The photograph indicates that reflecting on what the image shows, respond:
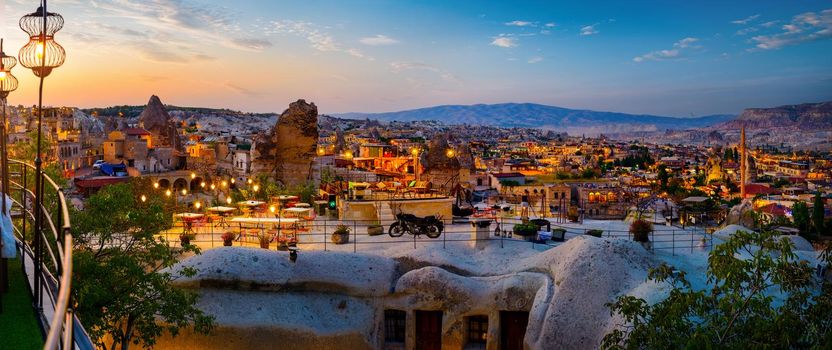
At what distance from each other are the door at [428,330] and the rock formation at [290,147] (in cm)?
2382

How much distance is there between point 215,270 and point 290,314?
3132 mm

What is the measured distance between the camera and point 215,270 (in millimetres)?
23000

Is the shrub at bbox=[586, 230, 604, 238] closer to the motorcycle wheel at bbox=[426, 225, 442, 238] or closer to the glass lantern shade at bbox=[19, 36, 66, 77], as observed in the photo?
the motorcycle wheel at bbox=[426, 225, 442, 238]

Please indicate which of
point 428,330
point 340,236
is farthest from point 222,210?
point 428,330

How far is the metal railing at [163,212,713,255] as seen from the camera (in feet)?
90.4

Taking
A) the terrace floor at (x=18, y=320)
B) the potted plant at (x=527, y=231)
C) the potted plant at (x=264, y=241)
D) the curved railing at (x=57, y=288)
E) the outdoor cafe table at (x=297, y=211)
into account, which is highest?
the curved railing at (x=57, y=288)

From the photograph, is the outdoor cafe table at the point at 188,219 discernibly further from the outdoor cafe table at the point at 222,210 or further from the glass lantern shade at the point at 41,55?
the glass lantern shade at the point at 41,55

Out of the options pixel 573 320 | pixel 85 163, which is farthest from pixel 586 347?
pixel 85 163

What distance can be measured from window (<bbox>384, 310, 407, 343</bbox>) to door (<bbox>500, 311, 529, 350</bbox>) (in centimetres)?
377

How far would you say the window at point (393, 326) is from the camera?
968 inches

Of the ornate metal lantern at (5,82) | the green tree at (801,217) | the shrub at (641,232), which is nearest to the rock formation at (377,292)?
the shrub at (641,232)

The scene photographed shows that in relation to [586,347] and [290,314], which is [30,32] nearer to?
[290,314]

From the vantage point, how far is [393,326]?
80.9 ft

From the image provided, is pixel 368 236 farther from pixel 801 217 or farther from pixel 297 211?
pixel 801 217
